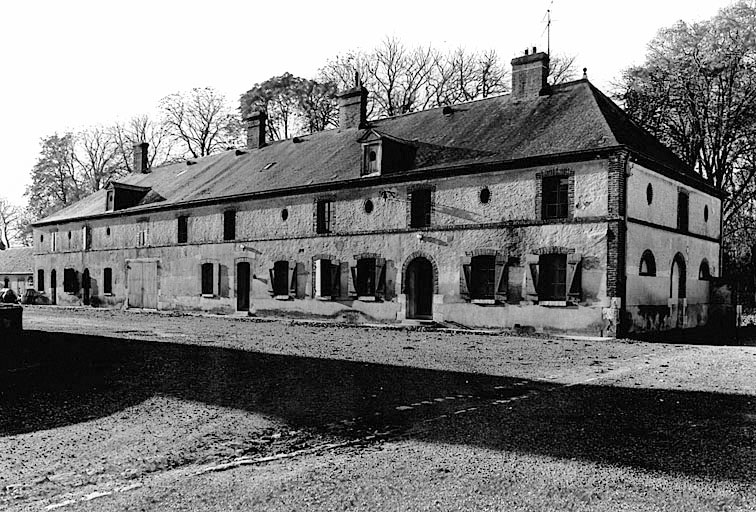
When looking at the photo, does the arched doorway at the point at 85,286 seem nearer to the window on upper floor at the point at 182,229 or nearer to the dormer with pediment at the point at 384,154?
the window on upper floor at the point at 182,229

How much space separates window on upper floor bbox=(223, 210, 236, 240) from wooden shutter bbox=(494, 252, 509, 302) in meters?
12.5

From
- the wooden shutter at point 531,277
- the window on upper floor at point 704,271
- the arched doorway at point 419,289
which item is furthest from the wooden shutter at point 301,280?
the window on upper floor at point 704,271

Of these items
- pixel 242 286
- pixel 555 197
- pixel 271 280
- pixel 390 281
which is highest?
pixel 555 197

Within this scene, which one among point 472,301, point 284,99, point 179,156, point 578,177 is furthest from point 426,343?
point 179,156

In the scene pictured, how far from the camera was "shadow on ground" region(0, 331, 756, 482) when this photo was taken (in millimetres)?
6473

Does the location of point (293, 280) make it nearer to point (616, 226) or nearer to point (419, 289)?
point (419, 289)

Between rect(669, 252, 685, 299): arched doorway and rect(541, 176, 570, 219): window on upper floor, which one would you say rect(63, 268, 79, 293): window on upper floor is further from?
rect(669, 252, 685, 299): arched doorway

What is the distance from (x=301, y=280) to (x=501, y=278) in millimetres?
8458

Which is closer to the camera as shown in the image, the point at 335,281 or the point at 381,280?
the point at 381,280

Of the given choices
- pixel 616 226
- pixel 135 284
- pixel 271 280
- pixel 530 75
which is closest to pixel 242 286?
pixel 271 280

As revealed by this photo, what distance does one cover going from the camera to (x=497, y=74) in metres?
36.9

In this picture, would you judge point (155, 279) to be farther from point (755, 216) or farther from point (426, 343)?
point (755, 216)

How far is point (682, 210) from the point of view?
22828mm

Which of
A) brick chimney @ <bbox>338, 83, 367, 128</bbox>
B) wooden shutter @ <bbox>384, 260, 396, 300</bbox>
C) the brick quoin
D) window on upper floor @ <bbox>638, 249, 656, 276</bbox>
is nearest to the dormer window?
wooden shutter @ <bbox>384, 260, 396, 300</bbox>
